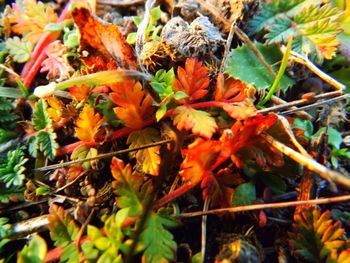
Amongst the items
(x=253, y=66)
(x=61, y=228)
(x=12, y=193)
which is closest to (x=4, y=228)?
(x=12, y=193)

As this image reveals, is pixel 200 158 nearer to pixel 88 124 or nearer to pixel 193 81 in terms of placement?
pixel 193 81

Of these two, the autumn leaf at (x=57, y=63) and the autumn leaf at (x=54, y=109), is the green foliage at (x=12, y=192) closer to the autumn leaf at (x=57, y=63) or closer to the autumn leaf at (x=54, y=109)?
the autumn leaf at (x=54, y=109)

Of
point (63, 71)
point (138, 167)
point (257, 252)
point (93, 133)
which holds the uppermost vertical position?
point (63, 71)

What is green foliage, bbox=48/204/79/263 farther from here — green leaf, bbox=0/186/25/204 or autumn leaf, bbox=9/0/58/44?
autumn leaf, bbox=9/0/58/44

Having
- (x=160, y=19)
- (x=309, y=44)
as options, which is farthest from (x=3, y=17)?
(x=309, y=44)

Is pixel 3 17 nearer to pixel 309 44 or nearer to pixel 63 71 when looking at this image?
pixel 63 71

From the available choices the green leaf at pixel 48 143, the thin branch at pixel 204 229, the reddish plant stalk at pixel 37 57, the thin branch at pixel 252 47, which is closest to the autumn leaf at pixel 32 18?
the reddish plant stalk at pixel 37 57

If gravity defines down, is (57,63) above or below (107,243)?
above
